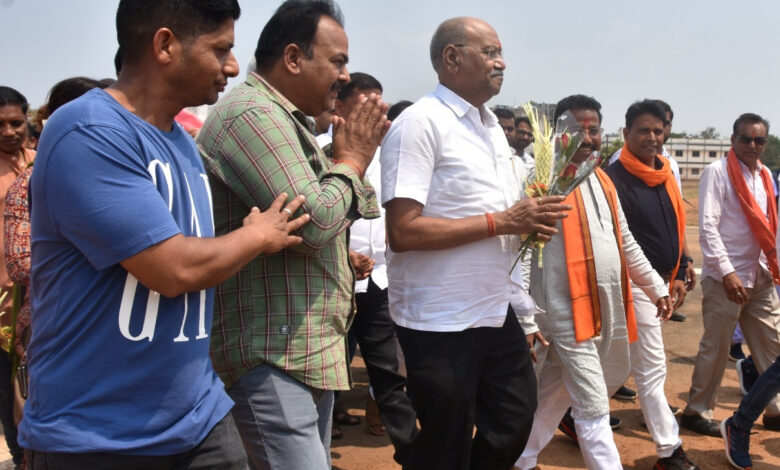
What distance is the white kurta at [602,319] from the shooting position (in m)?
4.09

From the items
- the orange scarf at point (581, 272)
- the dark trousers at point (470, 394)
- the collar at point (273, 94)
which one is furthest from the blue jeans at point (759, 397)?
the collar at point (273, 94)

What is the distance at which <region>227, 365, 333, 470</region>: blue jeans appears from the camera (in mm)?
2348

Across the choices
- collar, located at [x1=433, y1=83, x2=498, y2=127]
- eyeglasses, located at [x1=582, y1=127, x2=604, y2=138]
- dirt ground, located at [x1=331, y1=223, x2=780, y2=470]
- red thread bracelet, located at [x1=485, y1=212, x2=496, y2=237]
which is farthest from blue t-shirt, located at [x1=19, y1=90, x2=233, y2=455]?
eyeglasses, located at [x1=582, y1=127, x2=604, y2=138]

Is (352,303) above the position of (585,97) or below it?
below

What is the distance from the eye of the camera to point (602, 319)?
14.1 feet

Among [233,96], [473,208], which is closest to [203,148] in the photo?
[233,96]

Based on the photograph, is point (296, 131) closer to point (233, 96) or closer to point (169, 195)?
point (233, 96)

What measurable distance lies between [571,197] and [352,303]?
2.02 meters

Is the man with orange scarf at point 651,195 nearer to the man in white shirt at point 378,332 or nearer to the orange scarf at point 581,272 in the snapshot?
the orange scarf at point 581,272

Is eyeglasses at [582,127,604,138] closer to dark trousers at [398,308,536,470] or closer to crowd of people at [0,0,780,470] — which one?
crowd of people at [0,0,780,470]

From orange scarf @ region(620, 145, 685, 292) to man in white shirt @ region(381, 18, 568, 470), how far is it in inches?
86.2

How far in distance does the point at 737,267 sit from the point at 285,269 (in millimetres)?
4681

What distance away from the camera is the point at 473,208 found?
10.8 feet

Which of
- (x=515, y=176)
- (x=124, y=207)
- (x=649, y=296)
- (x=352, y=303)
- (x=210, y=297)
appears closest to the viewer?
(x=124, y=207)
